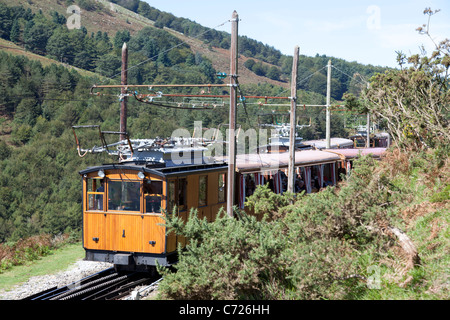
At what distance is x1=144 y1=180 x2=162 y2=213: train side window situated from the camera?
13.2m

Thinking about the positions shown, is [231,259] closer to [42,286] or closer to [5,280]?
[42,286]

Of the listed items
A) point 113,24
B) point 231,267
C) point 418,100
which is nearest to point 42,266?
point 231,267

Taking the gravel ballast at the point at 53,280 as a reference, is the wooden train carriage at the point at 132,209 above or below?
above

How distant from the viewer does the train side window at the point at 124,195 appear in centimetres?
1340

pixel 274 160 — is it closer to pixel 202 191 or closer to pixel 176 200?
pixel 202 191

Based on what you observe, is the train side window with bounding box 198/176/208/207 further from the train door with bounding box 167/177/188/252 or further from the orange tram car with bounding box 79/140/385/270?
the train door with bounding box 167/177/188/252

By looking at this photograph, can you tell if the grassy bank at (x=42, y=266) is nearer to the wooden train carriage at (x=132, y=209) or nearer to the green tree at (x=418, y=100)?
the wooden train carriage at (x=132, y=209)

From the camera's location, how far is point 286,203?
1488cm

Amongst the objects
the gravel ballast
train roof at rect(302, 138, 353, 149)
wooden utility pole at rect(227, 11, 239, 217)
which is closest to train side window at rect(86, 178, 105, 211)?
the gravel ballast

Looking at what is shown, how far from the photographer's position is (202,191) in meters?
14.8

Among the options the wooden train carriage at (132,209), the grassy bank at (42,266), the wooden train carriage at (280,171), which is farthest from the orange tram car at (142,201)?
the grassy bank at (42,266)

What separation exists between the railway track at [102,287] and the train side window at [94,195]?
6.38ft

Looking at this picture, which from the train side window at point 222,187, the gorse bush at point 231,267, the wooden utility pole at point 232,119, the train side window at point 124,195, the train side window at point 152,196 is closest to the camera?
the gorse bush at point 231,267

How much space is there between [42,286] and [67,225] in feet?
82.5
